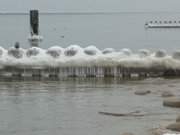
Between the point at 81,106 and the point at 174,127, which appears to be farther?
the point at 81,106

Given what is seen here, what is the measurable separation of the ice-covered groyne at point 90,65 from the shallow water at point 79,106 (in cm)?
130

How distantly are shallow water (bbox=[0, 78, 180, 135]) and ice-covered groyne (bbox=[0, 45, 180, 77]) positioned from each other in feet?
4.26

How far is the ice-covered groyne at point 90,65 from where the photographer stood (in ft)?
114

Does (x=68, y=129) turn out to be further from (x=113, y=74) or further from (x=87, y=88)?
(x=113, y=74)

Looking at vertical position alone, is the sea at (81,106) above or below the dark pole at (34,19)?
below

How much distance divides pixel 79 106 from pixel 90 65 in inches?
419

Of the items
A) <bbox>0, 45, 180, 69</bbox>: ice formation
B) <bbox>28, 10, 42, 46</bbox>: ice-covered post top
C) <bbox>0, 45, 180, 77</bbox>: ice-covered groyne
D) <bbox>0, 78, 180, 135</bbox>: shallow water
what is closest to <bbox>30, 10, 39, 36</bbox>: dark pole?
<bbox>28, 10, 42, 46</bbox>: ice-covered post top

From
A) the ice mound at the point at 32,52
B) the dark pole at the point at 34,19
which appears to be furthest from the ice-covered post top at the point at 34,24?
the ice mound at the point at 32,52

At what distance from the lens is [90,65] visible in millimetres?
35156

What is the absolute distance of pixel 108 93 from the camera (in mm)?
28594

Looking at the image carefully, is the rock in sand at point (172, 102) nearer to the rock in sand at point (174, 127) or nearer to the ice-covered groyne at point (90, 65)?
the rock in sand at point (174, 127)

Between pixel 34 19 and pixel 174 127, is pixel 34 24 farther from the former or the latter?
pixel 174 127

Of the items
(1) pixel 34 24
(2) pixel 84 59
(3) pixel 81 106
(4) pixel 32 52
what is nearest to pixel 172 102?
(3) pixel 81 106

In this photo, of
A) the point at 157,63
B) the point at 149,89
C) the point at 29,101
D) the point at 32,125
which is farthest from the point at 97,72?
the point at 32,125
